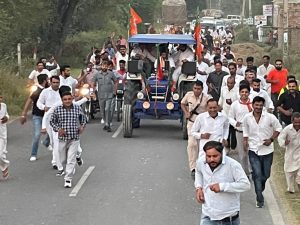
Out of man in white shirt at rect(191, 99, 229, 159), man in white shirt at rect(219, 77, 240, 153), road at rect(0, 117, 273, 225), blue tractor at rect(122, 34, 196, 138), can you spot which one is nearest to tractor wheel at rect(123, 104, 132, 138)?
blue tractor at rect(122, 34, 196, 138)

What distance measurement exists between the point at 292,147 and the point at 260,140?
956 millimetres

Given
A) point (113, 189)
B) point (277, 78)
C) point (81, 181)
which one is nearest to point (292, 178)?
point (113, 189)

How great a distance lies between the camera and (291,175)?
A: 463 inches

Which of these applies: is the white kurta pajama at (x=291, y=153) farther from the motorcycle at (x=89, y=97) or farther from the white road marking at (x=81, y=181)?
the motorcycle at (x=89, y=97)

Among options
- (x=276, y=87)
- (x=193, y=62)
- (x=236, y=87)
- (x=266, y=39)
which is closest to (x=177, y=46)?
(x=193, y=62)

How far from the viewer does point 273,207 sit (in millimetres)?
11016

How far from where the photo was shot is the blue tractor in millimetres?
17672

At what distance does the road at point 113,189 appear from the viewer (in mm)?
10320

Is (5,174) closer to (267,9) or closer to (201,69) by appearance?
(201,69)

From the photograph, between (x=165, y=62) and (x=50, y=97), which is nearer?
(x=50, y=97)

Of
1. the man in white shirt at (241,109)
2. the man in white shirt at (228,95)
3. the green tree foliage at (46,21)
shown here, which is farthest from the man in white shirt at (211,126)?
the green tree foliage at (46,21)

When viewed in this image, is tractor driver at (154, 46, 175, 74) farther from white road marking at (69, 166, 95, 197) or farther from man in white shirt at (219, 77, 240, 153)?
white road marking at (69, 166, 95, 197)

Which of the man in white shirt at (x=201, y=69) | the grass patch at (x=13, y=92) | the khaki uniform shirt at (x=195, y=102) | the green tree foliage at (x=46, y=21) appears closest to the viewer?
the khaki uniform shirt at (x=195, y=102)

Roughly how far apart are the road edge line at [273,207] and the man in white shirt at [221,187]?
2819 millimetres
